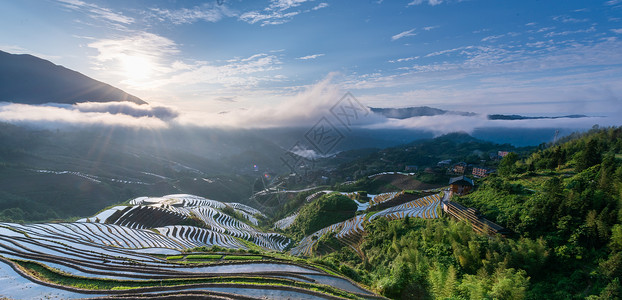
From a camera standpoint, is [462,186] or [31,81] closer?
[462,186]

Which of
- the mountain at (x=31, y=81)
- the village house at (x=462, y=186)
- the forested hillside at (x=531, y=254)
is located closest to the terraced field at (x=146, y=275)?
the forested hillside at (x=531, y=254)

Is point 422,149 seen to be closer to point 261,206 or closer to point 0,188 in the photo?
point 261,206

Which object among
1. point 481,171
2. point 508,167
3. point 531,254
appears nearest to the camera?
point 531,254

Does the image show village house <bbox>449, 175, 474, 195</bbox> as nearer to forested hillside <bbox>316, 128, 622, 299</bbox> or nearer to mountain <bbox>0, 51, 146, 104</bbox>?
forested hillside <bbox>316, 128, 622, 299</bbox>

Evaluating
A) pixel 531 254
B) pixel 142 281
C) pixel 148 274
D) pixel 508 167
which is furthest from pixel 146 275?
pixel 508 167

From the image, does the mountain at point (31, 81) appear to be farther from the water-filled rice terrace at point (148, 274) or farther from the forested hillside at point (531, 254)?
the forested hillside at point (531, 254)

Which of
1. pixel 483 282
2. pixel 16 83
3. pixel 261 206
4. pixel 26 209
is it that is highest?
pixel 16 83

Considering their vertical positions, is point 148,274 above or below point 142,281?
below

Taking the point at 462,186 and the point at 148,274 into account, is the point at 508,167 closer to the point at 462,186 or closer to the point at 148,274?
the point at 462,186

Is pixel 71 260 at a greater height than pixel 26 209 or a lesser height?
greater

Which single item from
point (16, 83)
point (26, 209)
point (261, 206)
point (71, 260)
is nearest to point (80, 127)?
point (16, 83)

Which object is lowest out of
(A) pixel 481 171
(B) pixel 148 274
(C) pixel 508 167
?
(A) pixel 481 171
